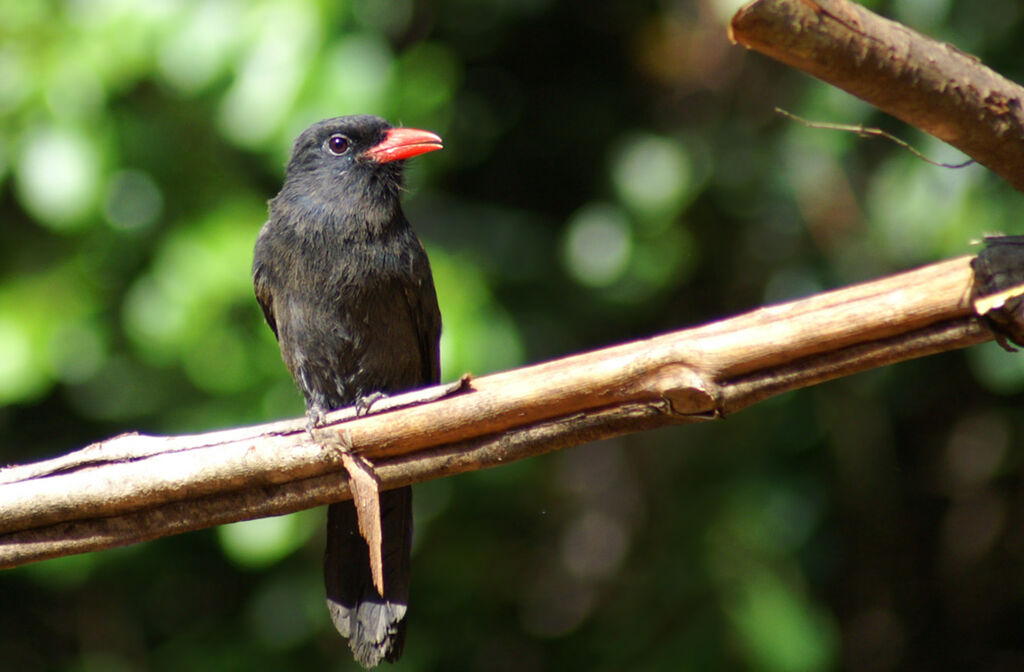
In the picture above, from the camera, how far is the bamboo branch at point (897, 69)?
2.00 metres

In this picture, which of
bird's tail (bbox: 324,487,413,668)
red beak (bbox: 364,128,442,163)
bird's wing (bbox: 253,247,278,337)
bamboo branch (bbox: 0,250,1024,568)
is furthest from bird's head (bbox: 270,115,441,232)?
bamboo branch (bbox: 0,250,1024,568)

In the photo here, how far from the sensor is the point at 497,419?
2.50 metres

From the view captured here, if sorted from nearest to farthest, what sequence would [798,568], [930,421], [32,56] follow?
[32,56], [798,568], [930,421]

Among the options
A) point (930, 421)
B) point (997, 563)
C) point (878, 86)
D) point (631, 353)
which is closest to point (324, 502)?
point (631, 353)

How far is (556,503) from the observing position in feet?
17.8

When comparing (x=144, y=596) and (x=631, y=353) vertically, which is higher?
(x=631, y=353)

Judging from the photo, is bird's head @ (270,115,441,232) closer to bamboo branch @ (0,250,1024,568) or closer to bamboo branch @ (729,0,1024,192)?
bamboo branch @ (0,250,1024,568)

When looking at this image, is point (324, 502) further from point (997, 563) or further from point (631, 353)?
point (997, 563)

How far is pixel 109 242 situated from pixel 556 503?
2455 mm

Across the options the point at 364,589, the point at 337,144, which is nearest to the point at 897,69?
the point at 364,589

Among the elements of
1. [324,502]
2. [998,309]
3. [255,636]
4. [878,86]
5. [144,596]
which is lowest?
[144,596]

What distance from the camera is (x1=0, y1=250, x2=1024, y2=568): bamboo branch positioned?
7.41 ft

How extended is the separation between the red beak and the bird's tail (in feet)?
3.75

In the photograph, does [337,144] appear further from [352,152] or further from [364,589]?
[364,589]
